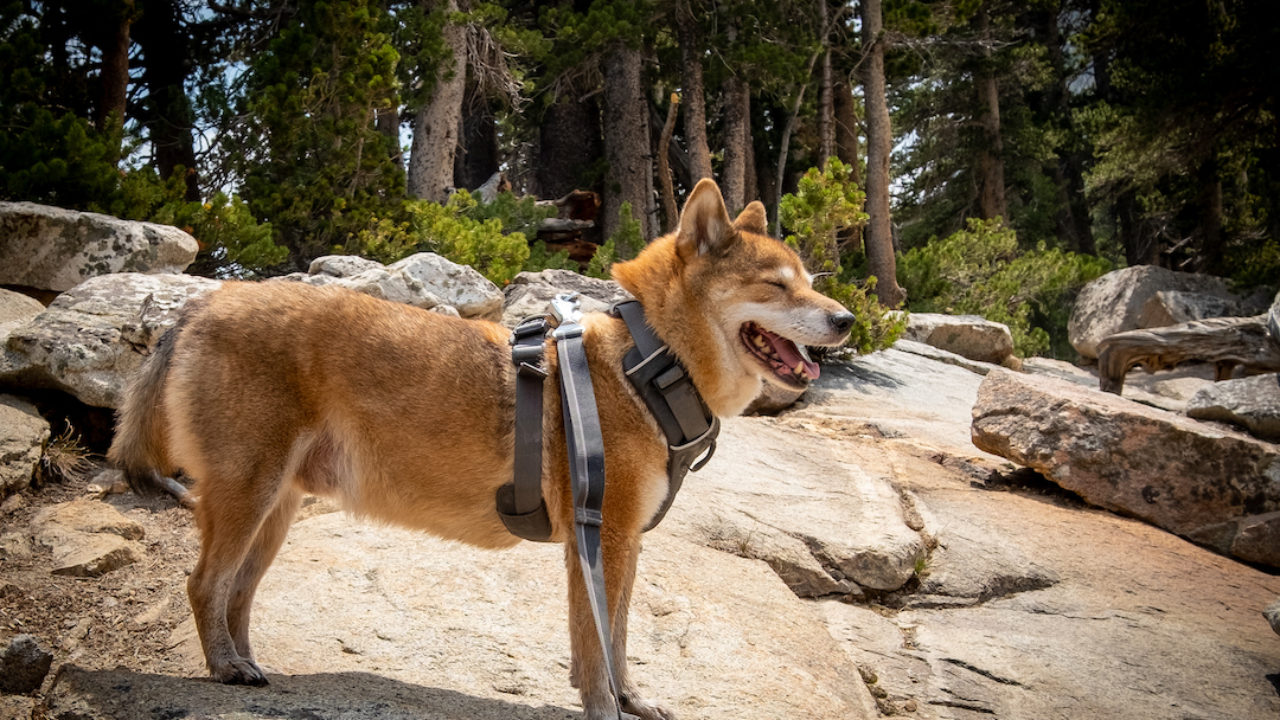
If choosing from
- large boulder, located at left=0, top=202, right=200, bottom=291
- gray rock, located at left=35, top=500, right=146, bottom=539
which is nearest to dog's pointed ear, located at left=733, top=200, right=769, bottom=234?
gray rock, located at left=35, top=500, right=146, bottom=539

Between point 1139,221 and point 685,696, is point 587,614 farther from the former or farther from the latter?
point 1139,221

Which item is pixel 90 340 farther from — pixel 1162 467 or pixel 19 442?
pixel 1162 467

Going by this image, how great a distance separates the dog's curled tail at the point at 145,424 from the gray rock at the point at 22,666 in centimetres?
68

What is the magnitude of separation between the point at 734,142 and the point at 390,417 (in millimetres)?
13388

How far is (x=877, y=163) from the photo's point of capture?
1623 centimetres

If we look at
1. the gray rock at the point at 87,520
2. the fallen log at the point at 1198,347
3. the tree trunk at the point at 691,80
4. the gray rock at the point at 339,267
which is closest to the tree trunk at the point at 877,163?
the tree trunk at the point at 691,80

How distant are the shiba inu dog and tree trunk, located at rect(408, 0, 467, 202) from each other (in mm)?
9288

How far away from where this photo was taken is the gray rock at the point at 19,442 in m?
5.23

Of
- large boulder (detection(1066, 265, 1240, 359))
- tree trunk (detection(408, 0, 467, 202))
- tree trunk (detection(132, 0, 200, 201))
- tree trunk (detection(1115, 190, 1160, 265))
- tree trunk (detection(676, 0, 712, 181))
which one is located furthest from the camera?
tree trunk (detection(1115, 190, 1160, 265))

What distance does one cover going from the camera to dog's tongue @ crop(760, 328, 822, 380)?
3600mm

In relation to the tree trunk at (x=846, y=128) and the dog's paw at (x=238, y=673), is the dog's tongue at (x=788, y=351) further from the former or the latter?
the tree trunk at (x=846, y=128)

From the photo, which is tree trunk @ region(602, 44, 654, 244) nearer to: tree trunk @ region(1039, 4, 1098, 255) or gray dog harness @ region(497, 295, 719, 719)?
gray dog harness @ region(497, 295, 719, 719)

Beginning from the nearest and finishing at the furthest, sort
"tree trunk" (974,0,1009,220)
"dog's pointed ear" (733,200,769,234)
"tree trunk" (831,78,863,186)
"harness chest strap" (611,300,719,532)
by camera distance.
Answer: "harness chest strap" (611,300,719,532) → "dog's pointed ear" (733,200,769,234) → "tree trunk" (831,78,863,186) → "tree trunk" (974,0,1009,220)

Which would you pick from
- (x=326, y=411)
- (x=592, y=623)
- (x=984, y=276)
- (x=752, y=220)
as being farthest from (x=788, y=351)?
(x=984, y=276)
